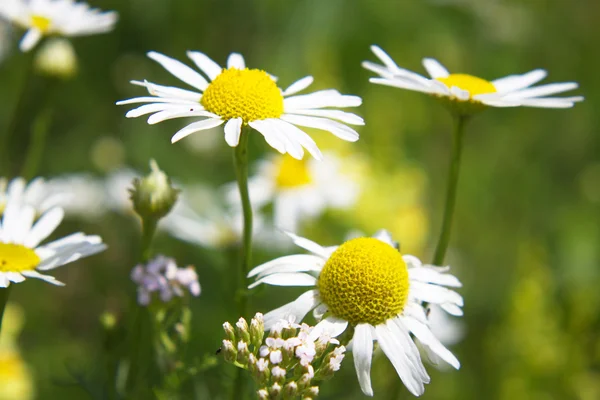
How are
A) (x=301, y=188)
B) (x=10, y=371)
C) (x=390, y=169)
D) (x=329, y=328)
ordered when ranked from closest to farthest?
(x=329, y=328)
(x=10, y=371)
(x=301, y=188)
(x=390, y=169)

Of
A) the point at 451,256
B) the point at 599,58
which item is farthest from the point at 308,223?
the point at 599,58

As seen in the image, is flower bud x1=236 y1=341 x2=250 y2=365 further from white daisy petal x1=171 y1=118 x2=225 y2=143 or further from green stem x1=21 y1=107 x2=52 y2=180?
green stem x1=21 y1=107 x2=52 y2=180

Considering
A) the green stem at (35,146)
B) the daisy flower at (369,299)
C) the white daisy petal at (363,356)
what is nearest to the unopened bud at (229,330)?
the daisy flower at (369,299)

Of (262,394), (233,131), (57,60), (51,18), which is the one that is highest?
(51,18)

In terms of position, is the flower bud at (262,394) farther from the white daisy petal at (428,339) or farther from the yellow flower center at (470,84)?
the yellow flower center at (470,84)

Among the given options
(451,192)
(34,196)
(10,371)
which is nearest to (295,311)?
(451,192)

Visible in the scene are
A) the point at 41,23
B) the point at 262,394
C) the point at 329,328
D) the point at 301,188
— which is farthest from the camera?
the point at 301,188

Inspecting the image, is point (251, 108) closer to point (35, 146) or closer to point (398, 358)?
point (398, 358)
